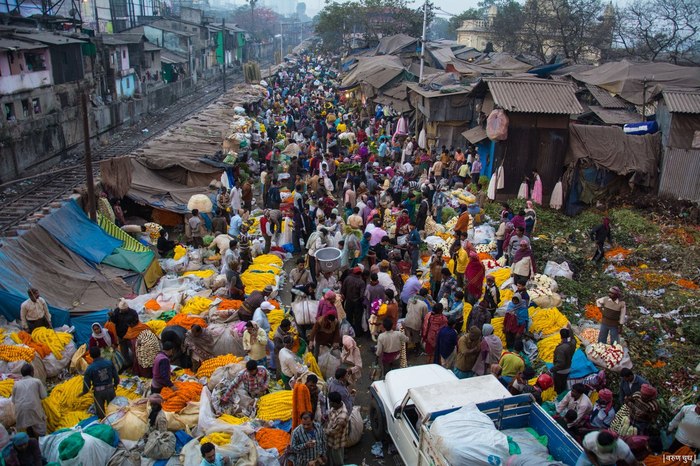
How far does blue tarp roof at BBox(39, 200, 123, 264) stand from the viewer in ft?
35.3

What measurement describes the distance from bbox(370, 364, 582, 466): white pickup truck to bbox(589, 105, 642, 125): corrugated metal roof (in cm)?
1324

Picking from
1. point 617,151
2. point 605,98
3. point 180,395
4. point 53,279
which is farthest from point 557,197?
point 53,279

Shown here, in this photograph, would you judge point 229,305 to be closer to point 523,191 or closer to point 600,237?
Result: point 600,237

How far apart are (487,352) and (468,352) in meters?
0.31

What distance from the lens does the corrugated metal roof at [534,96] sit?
1440cm

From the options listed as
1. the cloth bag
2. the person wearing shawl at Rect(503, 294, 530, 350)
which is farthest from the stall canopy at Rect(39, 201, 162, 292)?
the person wearing shawl at Rect(503, 294, 530, 350)

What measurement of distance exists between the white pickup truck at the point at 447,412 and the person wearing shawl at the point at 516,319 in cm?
225

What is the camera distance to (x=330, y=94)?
3700cm

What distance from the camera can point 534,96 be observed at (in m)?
14.7

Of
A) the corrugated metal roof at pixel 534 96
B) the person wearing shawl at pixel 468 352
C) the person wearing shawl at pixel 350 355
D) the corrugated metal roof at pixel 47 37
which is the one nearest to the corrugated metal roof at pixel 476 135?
the corrugated metal roof at pixel 534 96

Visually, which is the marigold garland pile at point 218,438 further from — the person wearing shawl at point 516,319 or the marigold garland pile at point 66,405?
the person wearing shawl at point 516,319

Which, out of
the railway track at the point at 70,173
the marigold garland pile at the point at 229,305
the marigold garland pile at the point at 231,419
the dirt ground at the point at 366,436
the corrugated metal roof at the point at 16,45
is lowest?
the dirt ground at the point at 366,436

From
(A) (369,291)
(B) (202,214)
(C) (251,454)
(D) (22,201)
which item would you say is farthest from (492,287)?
(D) (22,201)

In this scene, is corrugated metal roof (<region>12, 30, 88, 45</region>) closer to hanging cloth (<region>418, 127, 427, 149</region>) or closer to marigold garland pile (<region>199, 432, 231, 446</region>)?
hanging cloth (<region>418, 127, 427, 149</region>)
